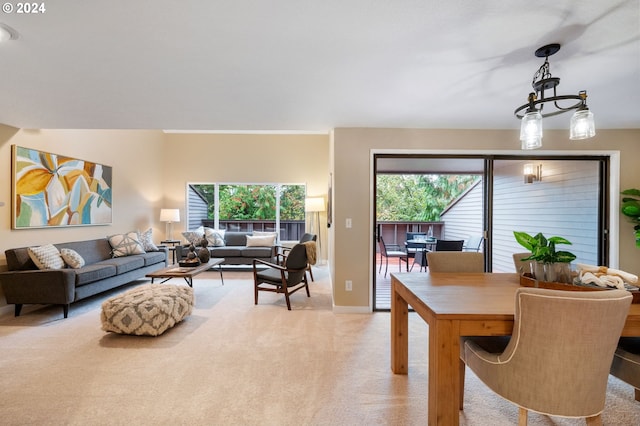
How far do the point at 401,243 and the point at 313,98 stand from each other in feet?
9.83

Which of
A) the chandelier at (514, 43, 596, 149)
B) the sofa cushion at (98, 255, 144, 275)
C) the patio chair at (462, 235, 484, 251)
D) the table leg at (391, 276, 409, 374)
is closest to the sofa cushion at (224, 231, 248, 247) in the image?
the sofa cushion at (98, 255, 144, 275)

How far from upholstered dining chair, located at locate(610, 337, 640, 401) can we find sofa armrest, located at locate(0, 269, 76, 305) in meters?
4.74

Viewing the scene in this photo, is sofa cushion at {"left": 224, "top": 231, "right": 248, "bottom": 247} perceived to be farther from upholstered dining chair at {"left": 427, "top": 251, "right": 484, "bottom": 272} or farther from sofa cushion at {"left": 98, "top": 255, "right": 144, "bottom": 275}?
upholstered dining chair at {"left": 427, "top": 251, "right": 484, "bottom": 272}

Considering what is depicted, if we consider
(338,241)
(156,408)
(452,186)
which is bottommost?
(156,408)

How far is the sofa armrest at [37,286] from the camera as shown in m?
3.31

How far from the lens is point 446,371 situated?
1458mm

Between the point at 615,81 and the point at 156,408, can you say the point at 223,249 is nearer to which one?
the point at 156,408

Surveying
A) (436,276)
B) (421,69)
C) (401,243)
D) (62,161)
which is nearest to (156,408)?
(436,276)

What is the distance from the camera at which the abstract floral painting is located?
3.78 meters

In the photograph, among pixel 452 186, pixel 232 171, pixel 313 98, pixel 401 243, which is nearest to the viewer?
pixel 313 98

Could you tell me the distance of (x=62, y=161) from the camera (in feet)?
14.4

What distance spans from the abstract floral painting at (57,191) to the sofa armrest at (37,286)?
77cm

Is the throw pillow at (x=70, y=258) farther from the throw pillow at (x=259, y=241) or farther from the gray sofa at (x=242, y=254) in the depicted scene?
the throw pillow at (x=259, y=241)

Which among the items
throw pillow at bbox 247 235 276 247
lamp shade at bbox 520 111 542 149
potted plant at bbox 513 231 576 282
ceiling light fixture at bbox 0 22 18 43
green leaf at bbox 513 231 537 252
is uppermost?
ceiling light fixture at bbox 0 22 18 43
